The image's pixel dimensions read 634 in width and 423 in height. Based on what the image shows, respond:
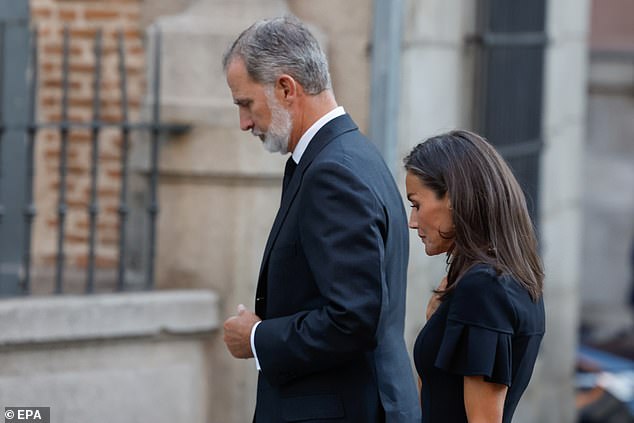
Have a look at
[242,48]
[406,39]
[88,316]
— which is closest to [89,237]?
[88,316]

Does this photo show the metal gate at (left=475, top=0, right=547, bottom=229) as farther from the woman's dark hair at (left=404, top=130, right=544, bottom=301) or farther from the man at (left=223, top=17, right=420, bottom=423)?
the woman's dark hair at (left=404, top=130, right=544, bottom=301)

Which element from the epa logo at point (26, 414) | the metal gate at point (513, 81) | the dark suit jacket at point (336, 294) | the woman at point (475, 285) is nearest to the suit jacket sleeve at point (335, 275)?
the dark suit jacket at point (336, 294)

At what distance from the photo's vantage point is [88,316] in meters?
6.32

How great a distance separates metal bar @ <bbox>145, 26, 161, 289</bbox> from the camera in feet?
21.8

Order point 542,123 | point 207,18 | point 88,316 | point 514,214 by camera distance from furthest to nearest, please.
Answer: point 542,123, point 207,18, point 88,316, point 514,214

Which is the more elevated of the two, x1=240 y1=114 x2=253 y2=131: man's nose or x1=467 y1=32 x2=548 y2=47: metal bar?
x1=467 y1=32 x2=548 y2=47: metal bar

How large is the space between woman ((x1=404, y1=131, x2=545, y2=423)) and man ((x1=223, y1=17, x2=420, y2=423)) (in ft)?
0.57

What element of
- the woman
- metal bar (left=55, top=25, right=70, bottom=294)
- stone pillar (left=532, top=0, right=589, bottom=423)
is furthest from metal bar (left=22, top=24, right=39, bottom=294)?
stone pillar (left=532, top=0, right=589, bottom=423)

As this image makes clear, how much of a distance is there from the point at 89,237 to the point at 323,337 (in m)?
3.21

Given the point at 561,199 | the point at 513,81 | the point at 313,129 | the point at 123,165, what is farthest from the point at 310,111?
the point at 561,199

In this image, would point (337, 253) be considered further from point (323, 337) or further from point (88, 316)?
point (88, 316)

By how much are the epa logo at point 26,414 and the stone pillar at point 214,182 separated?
112cm

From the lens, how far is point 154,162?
6.70 meters

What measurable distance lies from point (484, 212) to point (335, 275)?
0.44 m
